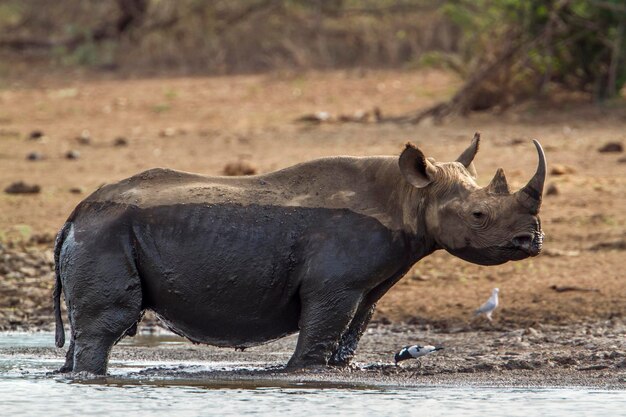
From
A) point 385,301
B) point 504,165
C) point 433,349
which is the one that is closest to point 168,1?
point 504,165

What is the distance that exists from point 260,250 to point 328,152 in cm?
826

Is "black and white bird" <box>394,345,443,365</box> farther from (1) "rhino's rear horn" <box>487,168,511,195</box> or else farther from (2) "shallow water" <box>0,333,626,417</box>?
(1) "rhino's rear horn" <box>487,168,511,195</box>

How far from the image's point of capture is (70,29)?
24.0 meters

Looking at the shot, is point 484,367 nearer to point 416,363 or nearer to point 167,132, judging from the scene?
point 416,363

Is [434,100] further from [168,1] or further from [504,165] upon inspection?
[168,1]

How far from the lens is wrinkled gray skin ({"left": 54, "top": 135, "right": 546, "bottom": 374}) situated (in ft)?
26.4

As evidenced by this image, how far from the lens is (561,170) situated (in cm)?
1465

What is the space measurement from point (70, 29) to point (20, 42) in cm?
88

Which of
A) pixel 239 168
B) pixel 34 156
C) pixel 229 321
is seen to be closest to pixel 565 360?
pixel 229 321

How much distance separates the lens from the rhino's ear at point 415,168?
8.10 metres

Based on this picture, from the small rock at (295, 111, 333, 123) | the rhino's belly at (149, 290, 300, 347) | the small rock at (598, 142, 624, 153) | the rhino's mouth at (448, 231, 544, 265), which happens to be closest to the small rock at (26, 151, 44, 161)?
the small rock at (295, 111, 333, 123)

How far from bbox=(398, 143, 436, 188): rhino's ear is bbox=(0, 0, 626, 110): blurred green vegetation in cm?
1066

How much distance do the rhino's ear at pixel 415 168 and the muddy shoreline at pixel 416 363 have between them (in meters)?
1.13

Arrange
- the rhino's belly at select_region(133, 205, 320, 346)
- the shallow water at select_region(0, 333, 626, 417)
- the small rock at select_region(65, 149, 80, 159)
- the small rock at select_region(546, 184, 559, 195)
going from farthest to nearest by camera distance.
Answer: the small rock at select_region(65, 149, 80, 159)
the small rock at select_region(546, 184, 559, 195)
the rhino's belly at select_region(133, 205, 320, 346)
the shallow water at select_region(0, 333, 626, 417)
